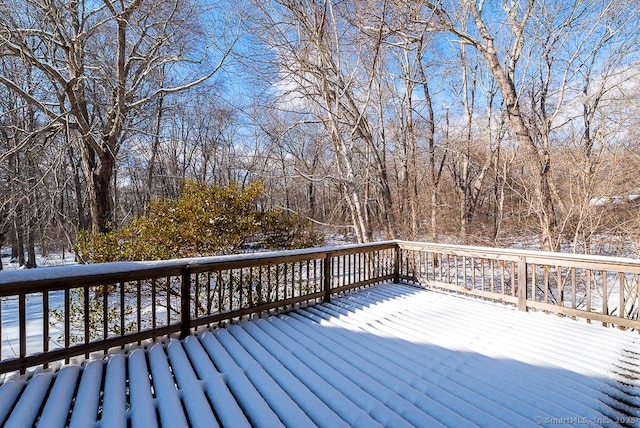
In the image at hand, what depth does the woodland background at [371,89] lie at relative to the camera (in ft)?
20.8

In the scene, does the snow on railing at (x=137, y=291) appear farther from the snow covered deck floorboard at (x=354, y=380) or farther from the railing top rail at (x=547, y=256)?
the railing top rail at (x=547, y=256)

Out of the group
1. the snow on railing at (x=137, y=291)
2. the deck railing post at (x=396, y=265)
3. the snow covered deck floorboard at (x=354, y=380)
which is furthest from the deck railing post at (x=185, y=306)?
the deck railing post at (x=396, y=265)

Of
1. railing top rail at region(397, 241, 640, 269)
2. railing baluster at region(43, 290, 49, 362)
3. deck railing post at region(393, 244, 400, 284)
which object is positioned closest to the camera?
railing baluster at region(43, 290, 49, 362)

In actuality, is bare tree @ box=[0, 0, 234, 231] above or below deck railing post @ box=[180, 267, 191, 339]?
above

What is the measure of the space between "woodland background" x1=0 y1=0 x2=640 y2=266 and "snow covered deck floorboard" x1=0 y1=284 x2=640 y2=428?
4.14 metres

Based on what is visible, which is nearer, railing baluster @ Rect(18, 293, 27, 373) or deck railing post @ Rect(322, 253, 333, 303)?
railing baluster @ Rect(18, 293, 27, 373)

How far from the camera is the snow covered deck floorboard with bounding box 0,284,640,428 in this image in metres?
1.87

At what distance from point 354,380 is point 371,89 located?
8448 millimetres

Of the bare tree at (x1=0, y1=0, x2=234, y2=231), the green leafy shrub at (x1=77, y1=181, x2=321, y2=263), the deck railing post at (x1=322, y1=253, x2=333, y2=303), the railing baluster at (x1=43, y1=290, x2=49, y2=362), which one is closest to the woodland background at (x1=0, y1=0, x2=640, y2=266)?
the bare tree at (x1=0, y1=0, x2=234, y2=231)

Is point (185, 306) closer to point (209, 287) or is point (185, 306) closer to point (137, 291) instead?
point (137, 291)

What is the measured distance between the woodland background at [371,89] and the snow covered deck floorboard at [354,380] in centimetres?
414

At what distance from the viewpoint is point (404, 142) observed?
1068 centimetres

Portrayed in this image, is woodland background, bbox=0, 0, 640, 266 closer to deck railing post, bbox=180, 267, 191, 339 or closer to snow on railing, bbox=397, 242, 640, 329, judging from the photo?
snow on railing, bbox=397, 242, 640, 329

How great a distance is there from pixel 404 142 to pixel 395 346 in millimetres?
8840
